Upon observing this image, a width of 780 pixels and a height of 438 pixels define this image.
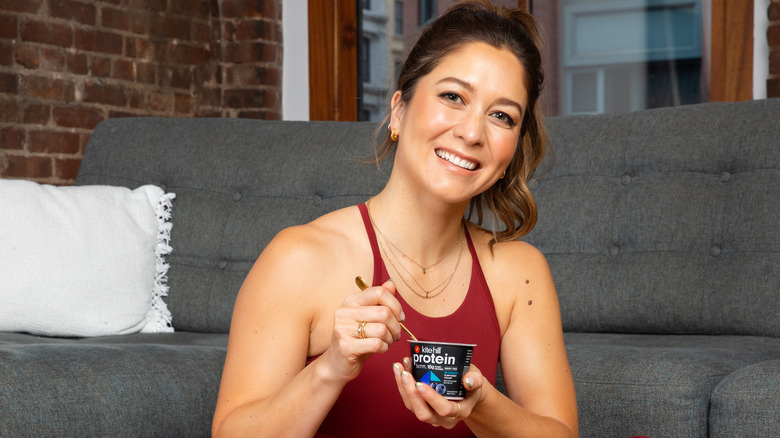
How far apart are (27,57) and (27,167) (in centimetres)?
44

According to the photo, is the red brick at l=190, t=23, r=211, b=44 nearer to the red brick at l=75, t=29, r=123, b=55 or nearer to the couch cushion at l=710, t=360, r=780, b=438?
the red brick at l=75, t=29, r=123, b=55

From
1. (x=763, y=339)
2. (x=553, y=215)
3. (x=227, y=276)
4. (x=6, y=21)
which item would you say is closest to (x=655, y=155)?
(x=553, y=215)

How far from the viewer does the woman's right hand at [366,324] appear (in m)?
1.08

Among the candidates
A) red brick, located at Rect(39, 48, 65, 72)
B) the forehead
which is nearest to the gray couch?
the forehead

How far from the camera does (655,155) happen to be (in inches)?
91.4

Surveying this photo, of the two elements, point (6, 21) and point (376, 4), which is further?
point (376, 4)

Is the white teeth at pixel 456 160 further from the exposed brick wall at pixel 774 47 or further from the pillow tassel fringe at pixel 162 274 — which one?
the exposed brick wall at pixel 774 47

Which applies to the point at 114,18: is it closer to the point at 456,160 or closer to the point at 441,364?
the point at 456,160

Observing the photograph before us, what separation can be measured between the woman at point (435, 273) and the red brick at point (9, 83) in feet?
7.70

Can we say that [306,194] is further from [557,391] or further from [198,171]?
[557,391]

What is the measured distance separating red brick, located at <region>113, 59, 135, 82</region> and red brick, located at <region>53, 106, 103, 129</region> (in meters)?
0.20

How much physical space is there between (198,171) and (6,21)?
140 cm

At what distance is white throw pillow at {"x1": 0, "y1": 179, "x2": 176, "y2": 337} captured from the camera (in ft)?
7.32

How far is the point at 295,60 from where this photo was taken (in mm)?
4223
